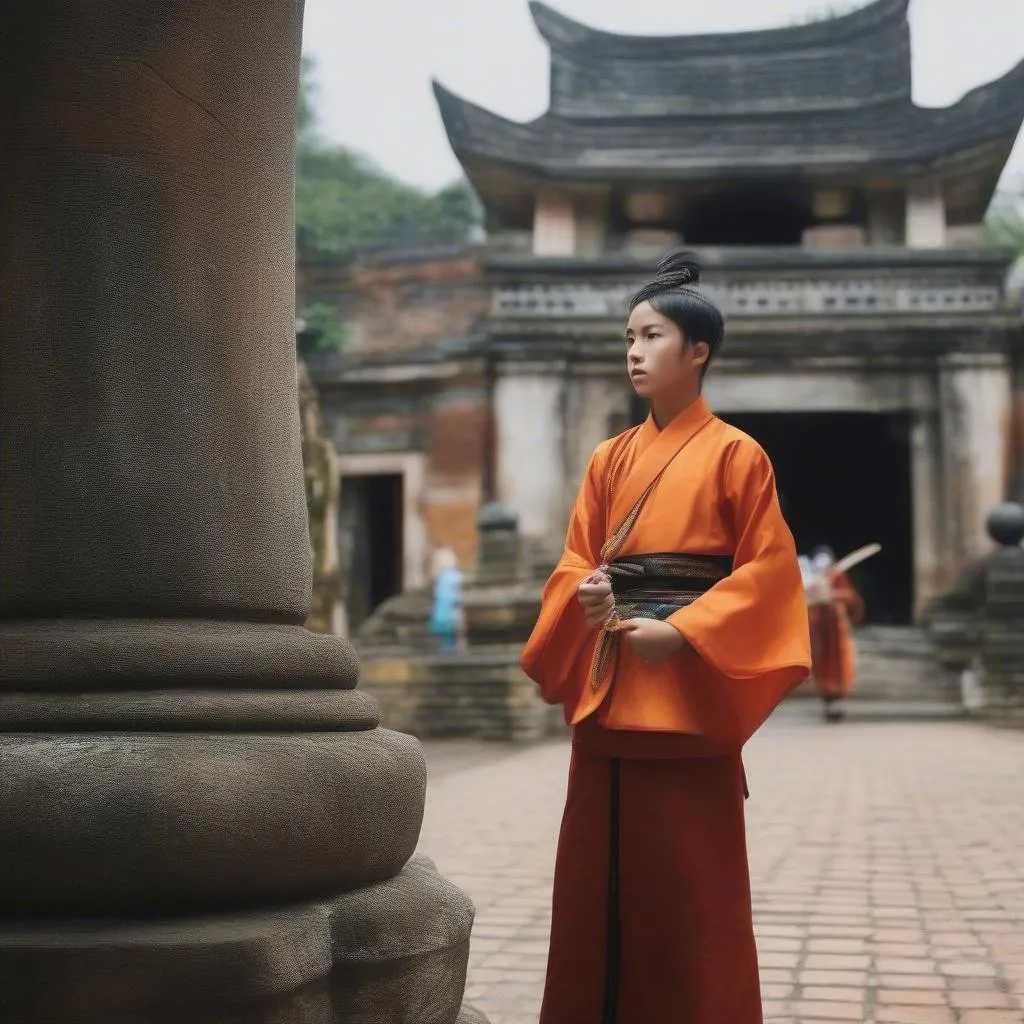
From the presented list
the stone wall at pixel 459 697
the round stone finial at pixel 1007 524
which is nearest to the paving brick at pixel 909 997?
the stone wall at pixel 459 697

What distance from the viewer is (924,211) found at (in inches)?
773

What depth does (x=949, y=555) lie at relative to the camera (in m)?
16.9

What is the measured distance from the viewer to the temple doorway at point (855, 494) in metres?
23.3

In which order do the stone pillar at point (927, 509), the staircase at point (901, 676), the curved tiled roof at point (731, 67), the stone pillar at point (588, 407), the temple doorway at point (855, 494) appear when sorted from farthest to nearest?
the temple doorway at point (855, 494) < the curved tiled roof at point (731, 67) < the stone pillar at point (588, 407) < the stone pillar at point (927, 509) < the staircase at point (901, 676)

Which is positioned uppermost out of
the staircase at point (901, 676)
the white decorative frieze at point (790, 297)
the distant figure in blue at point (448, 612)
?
the white decorative frieze at point (790, 297)

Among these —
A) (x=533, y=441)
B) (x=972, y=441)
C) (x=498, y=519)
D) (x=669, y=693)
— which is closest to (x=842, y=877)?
(x=669, y=693)

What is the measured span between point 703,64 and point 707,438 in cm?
2050

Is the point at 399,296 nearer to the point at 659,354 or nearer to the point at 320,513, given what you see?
the point at 320,513

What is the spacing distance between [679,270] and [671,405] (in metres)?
0.27

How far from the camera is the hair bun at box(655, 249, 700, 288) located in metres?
2.65

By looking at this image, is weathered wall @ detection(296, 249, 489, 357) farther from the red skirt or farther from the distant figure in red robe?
the red skirt

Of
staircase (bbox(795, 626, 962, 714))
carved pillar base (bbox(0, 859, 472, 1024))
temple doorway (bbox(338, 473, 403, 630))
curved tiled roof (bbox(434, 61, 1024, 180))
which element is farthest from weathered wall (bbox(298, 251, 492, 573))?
carved pillar base (bbox(0, 859, 472, 1024))

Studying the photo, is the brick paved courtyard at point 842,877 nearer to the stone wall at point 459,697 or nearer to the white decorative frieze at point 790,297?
the stone wall at point 459,697

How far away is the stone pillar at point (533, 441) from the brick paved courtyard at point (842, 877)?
7630 millimetres
